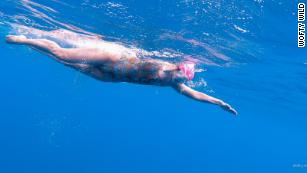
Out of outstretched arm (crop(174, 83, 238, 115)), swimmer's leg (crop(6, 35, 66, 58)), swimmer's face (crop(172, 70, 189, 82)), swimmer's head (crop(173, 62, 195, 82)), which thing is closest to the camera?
outstretched arm (crop(174, 83, 238, 115))

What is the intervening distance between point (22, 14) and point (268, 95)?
24.3 meters

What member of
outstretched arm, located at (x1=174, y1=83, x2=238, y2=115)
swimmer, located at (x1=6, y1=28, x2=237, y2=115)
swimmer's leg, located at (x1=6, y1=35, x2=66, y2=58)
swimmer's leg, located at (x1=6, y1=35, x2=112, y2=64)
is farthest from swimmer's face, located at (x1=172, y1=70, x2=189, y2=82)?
swimmer's leg, located at (x1=6, y1=35, x2=66, y2=58)

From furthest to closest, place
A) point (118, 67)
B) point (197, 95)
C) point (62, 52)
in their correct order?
point (62, 52) → point (197, 95) → point (118, 67)

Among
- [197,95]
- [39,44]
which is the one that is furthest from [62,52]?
[197,95]

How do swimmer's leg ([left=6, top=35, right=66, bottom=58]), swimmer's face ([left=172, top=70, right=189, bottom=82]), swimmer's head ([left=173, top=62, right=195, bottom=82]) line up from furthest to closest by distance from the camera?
1. swimmer's leg ([left=6, top=35, right=66, bottom=58])
2. swimmer's face ([left=172, top=70, right=189, bottom=82])
3. swimmer's head ([left=173, top=62, right=195, bottom=82])

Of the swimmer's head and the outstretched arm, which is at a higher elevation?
the swimmer's head

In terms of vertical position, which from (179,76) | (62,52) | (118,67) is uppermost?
(62,52)

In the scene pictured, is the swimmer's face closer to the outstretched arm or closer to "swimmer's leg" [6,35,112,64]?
the outstretched arm

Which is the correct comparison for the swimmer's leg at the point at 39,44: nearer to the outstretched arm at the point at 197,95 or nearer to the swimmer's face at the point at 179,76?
the swimmer's face at the point at 179,76

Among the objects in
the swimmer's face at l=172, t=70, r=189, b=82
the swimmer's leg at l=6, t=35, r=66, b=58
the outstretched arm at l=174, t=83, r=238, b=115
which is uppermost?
the swimmer's leg at l=6, t=35, r=66, b=58

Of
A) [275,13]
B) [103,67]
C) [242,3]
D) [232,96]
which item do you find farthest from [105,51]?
[232,96]

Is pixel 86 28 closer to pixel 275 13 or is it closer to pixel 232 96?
pixel 275 13

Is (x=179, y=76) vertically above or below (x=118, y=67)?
above

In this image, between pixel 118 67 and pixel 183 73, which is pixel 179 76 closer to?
pixel 183 73
